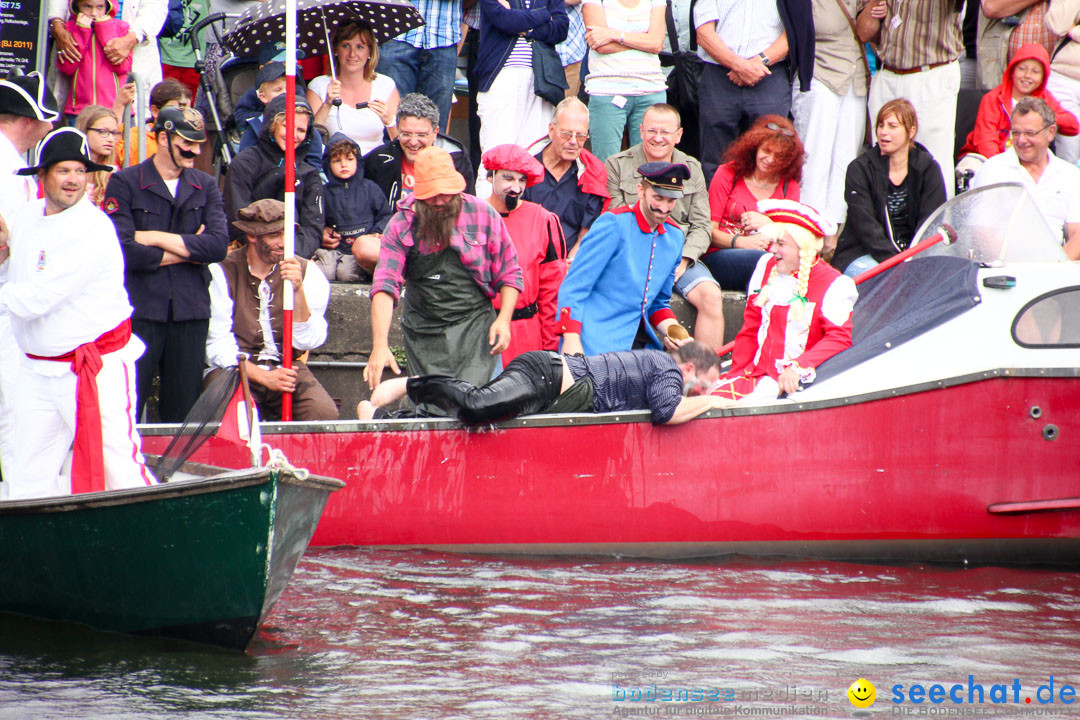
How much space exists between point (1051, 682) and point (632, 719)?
5.53 feet

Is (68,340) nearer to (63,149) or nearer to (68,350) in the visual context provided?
(68,350)

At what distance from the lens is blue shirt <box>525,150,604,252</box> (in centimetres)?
887

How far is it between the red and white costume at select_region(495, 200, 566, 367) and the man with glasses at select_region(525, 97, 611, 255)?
833 mm

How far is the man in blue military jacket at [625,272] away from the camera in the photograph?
7484 millimetres

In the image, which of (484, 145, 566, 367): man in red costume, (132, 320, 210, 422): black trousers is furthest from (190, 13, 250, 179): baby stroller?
(484, 145, 566, 367): man in red costume

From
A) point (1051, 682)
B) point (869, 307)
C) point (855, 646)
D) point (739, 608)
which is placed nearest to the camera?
point (1051, 682)

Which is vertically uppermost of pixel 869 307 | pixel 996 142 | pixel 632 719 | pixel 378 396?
pixel 996 142

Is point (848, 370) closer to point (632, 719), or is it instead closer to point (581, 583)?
point (581, 583)

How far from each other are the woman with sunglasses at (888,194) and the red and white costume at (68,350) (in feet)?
16.7

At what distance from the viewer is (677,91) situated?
34.0 ft

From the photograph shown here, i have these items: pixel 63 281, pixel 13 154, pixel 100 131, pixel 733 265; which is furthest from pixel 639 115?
pixel 63 281

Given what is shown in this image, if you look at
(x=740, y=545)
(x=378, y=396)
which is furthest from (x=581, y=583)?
(x=378, y=396)

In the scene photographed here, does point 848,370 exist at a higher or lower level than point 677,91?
lower

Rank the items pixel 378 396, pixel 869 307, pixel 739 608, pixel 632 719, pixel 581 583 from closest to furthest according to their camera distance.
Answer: pixel 632 719 < pixel 739 608 < pixel 581 583 < pixel 378 396 < pixel 869 307
